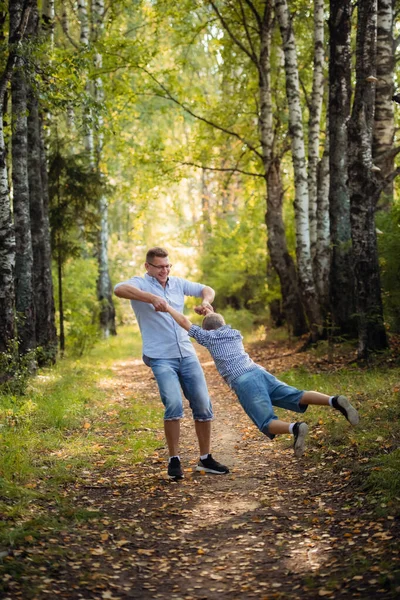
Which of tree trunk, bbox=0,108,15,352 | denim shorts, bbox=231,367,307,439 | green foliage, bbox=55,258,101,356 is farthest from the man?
green foliage, bbox=55,258,101,356

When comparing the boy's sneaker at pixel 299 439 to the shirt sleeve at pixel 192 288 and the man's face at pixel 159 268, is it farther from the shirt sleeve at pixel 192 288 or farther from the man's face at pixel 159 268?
the man's face at pixel 159 268

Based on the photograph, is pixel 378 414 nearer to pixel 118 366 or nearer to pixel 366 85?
pixel 366 85

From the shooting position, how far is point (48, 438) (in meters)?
8.70

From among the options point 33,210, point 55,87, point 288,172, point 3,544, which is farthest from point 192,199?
point 3,544

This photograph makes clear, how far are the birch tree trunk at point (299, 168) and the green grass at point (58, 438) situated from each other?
5149mm

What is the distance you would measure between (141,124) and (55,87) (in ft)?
82.5

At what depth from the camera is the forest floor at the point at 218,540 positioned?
4.50 m

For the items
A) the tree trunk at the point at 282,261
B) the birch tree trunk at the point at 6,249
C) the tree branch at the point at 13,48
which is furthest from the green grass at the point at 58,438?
the tree trunk at the point at 282,261

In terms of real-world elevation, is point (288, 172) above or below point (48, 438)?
above

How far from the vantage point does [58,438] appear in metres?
8.82

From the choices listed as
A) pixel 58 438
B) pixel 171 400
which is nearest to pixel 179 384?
pixel 171 400

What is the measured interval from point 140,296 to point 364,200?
20.4 feet

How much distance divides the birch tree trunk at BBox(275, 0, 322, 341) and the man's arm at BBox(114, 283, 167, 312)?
9.25 meters

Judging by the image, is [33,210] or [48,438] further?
[33,210]
